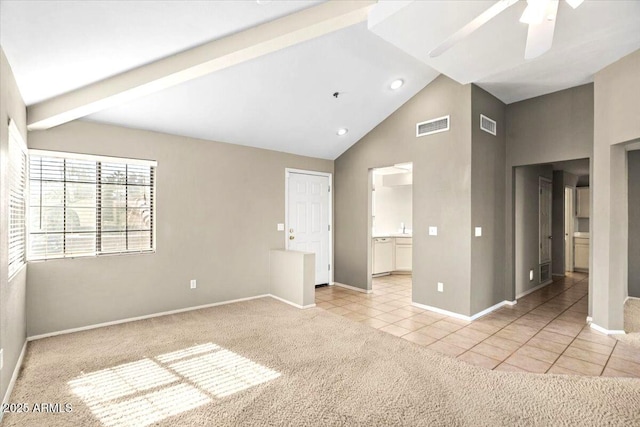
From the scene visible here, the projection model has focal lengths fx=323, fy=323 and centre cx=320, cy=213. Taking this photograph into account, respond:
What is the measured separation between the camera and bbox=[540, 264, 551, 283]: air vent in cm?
594

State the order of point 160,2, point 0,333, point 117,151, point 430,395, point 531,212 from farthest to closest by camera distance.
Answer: point 531,212, point 117,151, point 430,395, point 0,333, point 160,2

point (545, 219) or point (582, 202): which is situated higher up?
point (582, 202)

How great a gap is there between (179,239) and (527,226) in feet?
17.8

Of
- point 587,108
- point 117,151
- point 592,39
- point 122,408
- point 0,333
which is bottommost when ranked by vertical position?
point 122,408

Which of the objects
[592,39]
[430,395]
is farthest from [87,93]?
[592,39]

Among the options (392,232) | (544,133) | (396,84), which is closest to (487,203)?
(544,133)

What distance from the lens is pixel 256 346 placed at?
3262 mm

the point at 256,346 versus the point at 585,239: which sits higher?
the point at 585,239

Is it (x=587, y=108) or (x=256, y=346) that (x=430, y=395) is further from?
(x=587, y=108)

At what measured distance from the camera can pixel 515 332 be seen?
3.69 m

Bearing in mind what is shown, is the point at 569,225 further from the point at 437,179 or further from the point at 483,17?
the point at 483,17

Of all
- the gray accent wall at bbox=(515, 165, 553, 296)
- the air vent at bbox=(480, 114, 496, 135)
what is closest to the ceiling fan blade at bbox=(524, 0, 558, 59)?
the air vent at bbox=(480, 114, 496, 135)

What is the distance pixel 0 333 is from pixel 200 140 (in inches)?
119

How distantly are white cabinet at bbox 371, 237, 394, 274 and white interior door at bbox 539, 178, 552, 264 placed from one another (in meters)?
2.81
